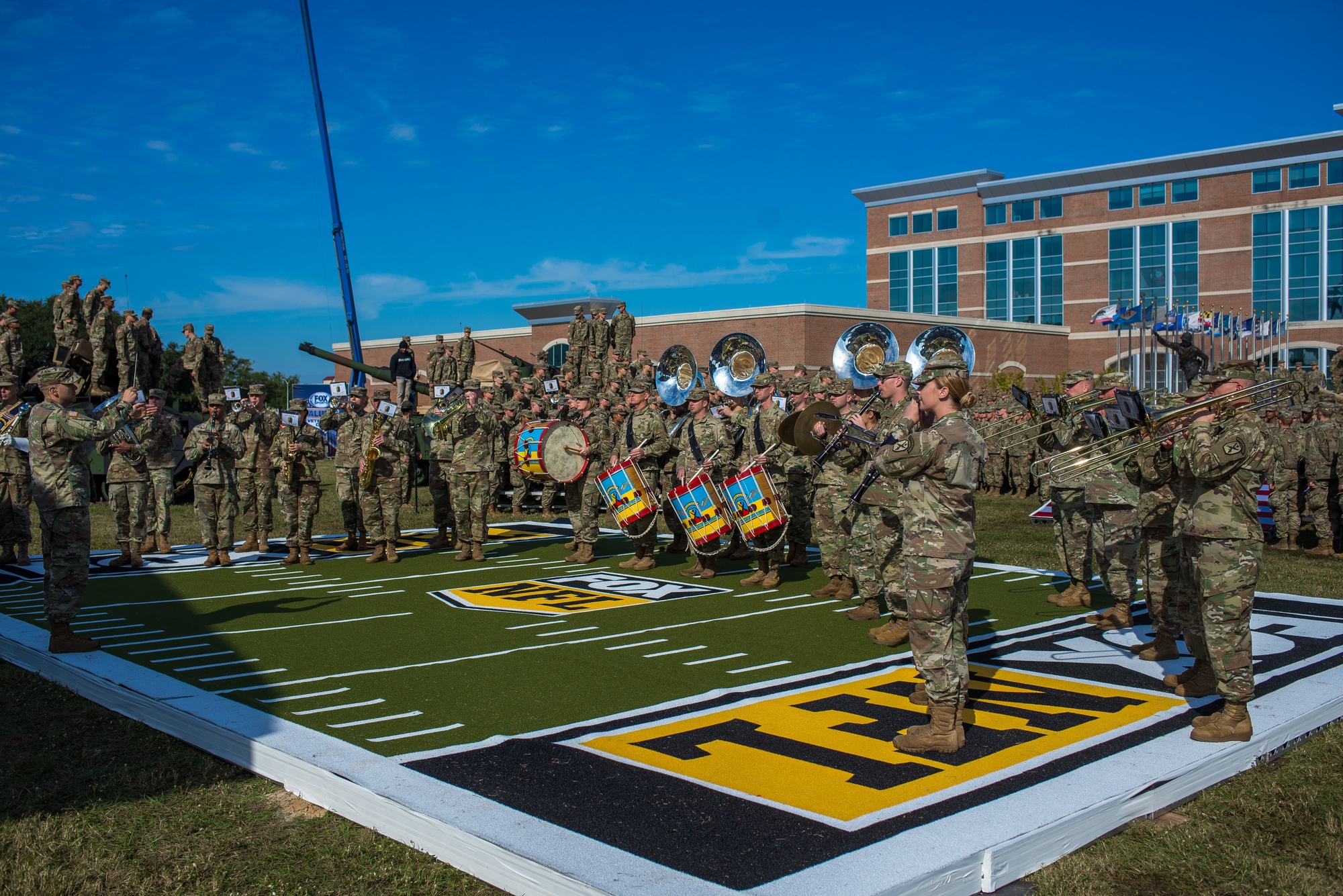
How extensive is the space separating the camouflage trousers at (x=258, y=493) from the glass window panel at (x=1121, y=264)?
5203cm

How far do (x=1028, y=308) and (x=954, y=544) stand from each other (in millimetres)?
57522

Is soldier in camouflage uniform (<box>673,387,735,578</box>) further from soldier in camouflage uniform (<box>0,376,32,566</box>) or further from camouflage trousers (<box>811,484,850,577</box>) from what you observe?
soldier in camouflage uniform (<box>0,376,32,566</box>)

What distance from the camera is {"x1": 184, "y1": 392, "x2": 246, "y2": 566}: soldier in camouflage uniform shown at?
12164 mm

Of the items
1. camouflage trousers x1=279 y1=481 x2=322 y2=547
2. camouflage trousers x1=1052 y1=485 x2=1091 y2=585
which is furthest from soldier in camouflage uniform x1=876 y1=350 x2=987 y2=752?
camouflage trousers x1=279 y1=481 x2=322 y2=547

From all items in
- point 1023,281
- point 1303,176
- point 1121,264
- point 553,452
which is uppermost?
point 1303,176

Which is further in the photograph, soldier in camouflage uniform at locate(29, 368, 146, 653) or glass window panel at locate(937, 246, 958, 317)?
glass window panel at locate(937, 246, 958, 317)

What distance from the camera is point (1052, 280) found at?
190ft

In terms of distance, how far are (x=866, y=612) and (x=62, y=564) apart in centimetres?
661

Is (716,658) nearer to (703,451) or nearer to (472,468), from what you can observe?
(703,451)

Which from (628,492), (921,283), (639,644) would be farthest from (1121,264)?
(639,644)

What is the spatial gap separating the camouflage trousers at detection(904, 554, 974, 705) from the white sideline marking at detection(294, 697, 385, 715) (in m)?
3.41

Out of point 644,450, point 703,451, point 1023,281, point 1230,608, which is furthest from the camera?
point 1023,281

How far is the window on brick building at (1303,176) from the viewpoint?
49.5 m

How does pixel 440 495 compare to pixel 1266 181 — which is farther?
pixel 1266 181
